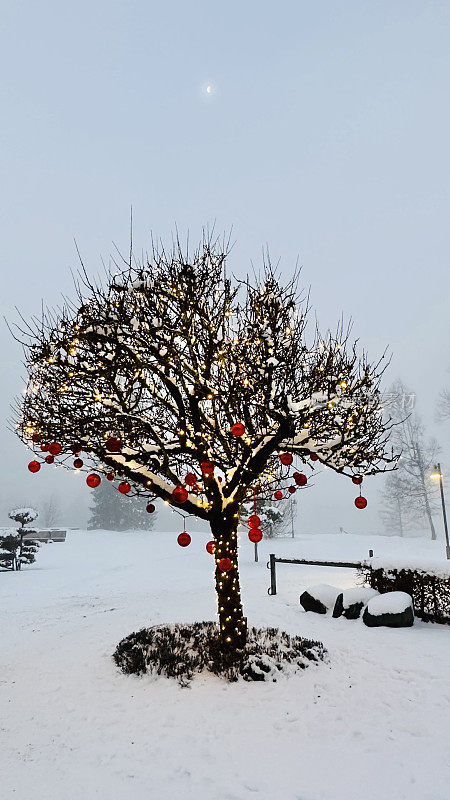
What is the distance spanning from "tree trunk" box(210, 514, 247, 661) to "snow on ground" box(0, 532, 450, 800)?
0.97 metres

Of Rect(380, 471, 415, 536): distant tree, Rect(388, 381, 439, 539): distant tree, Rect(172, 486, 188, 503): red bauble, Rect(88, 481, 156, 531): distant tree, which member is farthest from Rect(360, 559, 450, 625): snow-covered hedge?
Rect(88, 481, 156, 531): distant tree

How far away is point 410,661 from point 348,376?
4.98 meters

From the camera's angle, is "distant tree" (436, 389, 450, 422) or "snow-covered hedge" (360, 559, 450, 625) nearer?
"snow-covered hedge" (360, 559, 450, 625)

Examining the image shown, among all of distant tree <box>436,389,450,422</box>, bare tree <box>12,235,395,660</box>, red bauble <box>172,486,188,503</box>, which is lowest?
red bauble <box>172,486,188,503</box>

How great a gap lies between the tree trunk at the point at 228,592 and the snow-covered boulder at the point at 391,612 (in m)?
3.61

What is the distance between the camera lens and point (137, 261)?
860 centimetres

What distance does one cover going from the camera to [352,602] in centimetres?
A: 1021

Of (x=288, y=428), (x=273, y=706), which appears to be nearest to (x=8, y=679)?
(x=273, y=706)

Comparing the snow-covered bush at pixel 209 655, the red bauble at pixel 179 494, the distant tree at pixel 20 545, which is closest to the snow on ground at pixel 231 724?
the snow-covered bush at pixel 209 655

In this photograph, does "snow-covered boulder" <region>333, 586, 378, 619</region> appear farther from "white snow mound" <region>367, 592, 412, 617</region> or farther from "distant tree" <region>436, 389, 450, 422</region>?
"distant tree" <region>436, 389, 450, 422</region>

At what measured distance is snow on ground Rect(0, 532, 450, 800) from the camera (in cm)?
400

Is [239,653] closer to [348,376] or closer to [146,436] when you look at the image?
[146,436]

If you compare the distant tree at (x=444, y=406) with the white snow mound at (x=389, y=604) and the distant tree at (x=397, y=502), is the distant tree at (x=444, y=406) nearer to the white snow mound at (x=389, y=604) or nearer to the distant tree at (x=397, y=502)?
the distant tree at (x=397, y=502)

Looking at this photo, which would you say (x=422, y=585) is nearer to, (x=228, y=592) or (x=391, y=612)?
(x=391, y=612)
